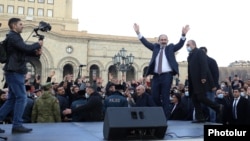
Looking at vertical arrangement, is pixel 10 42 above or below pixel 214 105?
above

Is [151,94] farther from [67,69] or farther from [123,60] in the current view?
[67,69]

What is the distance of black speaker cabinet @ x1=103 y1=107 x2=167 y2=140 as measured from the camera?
5105 millimetres

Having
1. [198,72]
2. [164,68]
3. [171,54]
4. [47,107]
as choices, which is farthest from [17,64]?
[198,72]

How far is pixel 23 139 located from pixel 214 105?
448 cm

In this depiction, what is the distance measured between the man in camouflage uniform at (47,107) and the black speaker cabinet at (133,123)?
3976 mm

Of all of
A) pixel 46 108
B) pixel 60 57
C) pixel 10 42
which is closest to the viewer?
pixel 10 42

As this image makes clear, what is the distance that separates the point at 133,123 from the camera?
5184 millimetres

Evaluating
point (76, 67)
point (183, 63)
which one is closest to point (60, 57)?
point (76, 67)

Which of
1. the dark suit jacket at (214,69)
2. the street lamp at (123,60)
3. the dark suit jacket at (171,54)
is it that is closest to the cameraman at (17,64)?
the dark suit jacket at (171,54)

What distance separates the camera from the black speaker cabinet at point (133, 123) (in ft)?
16.8

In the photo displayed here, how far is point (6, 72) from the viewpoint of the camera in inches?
239

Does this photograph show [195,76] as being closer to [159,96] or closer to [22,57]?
[159,96]

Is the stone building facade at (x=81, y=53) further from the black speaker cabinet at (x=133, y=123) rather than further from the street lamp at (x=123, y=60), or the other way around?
the black speaker cabinet at (x=133, y=123)

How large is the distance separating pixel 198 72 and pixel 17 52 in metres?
4.19
